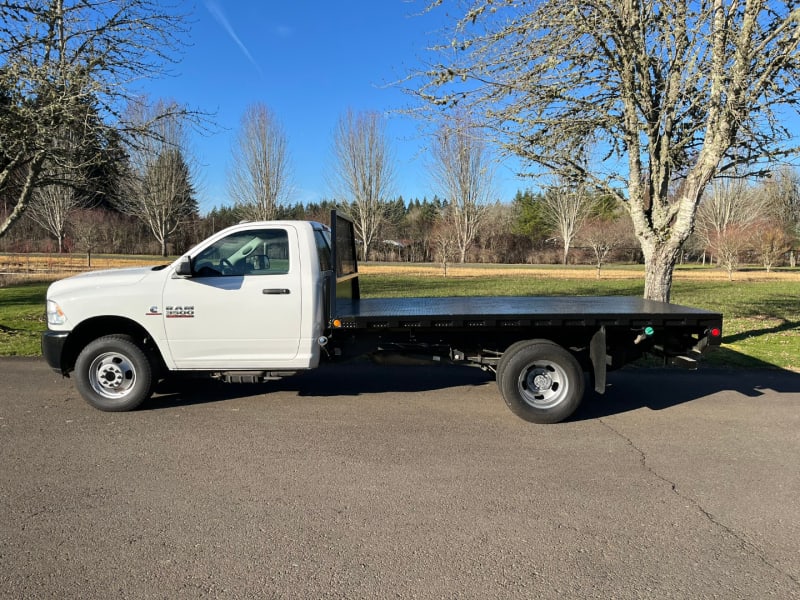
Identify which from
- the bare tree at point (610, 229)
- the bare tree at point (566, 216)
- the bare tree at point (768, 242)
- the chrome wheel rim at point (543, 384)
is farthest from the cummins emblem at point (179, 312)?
the bare tree at point (566, 216)

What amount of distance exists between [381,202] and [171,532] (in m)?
54.0

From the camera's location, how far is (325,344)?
573 centimetres

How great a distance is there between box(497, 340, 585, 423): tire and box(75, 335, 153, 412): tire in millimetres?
3696

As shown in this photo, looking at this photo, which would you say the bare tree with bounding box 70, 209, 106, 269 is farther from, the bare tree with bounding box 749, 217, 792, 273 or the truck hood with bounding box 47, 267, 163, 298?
the bare tree with bounding box 749, 217, 792, 273

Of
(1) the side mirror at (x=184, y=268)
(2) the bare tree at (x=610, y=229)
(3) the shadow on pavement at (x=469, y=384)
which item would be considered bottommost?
(3) the shadow on pavement at (x=469, y=384)

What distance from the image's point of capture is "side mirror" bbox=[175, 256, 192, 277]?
218 inches

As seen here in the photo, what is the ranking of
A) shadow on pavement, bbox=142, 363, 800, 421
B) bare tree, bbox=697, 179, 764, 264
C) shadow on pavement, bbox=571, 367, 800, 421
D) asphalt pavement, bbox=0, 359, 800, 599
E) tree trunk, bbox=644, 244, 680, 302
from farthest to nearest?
bare tree, bbox=697, 179, 764, 264
tree trunk, bbox=644, 244, 680, 302
shadow on pavement, bbox=142, 363, 800, 421
shadow on pavement, bbox=571, 367, 800, 421
asphalt pavement, bbox=0, 359, 800, 599

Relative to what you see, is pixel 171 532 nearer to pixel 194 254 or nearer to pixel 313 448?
pixel 313 448

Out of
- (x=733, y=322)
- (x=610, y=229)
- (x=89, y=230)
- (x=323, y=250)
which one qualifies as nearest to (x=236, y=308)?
(x=323, y=250)

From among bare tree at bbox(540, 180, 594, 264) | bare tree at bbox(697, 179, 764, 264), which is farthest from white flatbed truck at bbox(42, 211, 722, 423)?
bare tree at bbox(697, 179, 764, 264)

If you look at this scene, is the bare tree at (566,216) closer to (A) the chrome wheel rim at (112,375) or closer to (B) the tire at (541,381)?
(B) the tire at (541,381)

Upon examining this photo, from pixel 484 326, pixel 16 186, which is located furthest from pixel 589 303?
pixel 16 186

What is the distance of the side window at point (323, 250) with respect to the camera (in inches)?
234

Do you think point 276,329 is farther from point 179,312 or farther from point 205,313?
point 179,312
